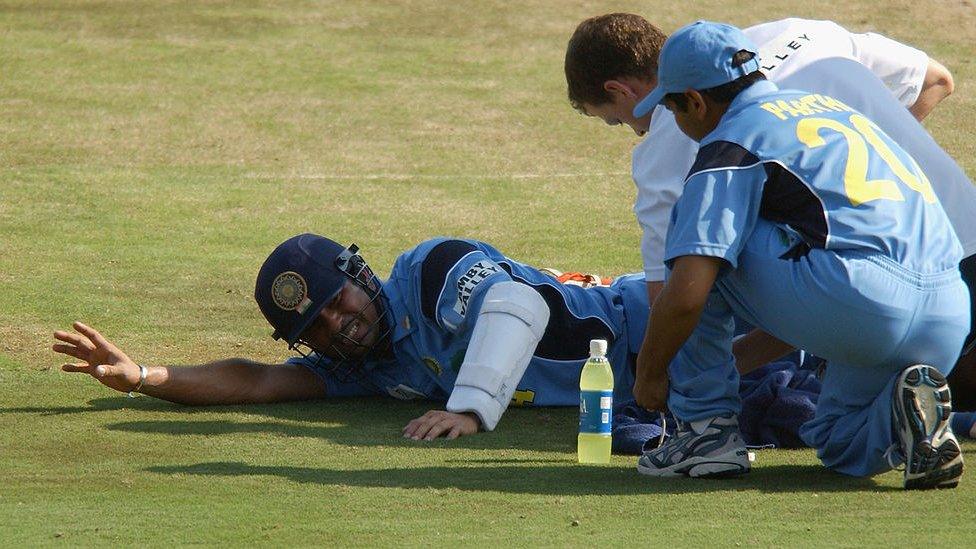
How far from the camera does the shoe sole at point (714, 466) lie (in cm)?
476

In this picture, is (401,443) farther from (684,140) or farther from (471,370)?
(684,140)

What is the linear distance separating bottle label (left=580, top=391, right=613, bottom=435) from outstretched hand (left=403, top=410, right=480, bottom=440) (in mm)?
532

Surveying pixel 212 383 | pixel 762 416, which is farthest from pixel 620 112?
pixel 212 383

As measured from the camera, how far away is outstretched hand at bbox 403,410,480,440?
5520mm

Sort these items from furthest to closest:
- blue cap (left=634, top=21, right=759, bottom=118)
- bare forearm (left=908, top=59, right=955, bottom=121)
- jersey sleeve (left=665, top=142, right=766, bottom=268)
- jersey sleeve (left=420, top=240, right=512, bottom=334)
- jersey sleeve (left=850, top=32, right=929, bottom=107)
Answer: bare forearm (left=908, top=59, right=955, bottom=121), jersey sleeve (left=850, top=32, right=929, bottom=107), jersey sleeve (left=420, top=240, right=512, bottom=334), blue cap (left=634, top=21, right=759, bottom=118), jersey sleeve (left=665, top=142, right=766, bottom=268)

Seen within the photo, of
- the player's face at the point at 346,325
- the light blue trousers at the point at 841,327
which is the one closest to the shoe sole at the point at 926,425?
the light blue trousers at the point at 841,327

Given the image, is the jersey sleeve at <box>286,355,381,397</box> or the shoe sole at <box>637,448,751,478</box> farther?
the jersey sleeve at <box>286,355,381,397</box>

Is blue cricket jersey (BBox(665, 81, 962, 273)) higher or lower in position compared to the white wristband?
higher

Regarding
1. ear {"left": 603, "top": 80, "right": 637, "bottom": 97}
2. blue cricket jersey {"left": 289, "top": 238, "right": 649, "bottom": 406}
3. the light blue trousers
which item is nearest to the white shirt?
ear {"left": 603, "top": 80, "right": 637, "bottom": 97}

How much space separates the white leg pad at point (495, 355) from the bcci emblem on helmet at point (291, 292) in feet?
2.36

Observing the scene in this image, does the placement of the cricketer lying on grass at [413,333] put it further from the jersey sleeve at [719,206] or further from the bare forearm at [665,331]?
the jersey sleeve at [719,206]

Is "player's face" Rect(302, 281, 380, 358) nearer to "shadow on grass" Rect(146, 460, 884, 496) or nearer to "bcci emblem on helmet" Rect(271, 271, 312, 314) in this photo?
"bcci emblem on helmet" Rect(271, 271, 312, 314)

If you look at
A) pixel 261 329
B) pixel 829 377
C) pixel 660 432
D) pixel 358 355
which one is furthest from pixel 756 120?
pixel 261 329

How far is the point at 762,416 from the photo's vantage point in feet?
18.0
